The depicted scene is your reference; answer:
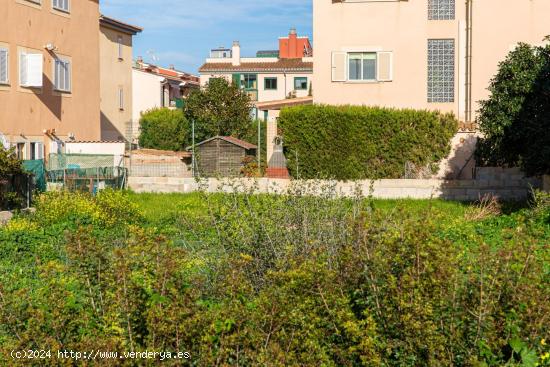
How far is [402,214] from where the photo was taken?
8031 millimetres

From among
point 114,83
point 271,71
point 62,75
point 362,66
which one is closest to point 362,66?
point 362,66

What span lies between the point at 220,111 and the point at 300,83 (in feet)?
60.4

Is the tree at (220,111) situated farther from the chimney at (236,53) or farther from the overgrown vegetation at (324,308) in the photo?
the overgrown vegetation at (324,308)

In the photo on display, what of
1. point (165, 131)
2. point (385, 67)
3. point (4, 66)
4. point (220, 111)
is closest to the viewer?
point (4, 66)

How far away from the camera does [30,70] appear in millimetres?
27922

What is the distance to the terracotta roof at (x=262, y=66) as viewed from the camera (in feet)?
202

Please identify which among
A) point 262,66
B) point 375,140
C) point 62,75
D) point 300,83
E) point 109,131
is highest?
point 262,66

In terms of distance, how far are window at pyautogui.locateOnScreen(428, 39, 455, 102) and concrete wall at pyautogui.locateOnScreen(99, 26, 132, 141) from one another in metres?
19.1

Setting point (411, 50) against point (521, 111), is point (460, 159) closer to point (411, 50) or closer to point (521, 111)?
point (411, 50)

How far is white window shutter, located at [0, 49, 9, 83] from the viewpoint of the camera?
26.7 metres

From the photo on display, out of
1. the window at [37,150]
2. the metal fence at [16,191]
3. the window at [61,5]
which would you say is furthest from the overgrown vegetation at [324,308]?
the window at [61,5]

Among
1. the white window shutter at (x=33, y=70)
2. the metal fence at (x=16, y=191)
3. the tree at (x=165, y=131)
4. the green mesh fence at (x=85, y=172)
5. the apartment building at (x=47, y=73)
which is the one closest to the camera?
the metal fence at (x=16, y=191)

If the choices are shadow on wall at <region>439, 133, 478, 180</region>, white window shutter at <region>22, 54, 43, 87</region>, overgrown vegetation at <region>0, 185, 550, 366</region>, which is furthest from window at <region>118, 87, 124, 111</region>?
overgrown vegetation at <region>0, 185, 550, 366</region>

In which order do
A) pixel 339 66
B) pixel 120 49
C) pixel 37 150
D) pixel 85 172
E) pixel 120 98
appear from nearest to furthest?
pixel 85 172, pixel 37 150, pixel 339 66, pixel 120 49, pixel 120 98
